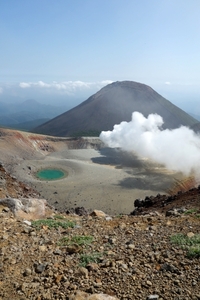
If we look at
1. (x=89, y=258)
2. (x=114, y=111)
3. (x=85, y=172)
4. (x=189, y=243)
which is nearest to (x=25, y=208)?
(x=89, y=258)

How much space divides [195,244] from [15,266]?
4135 mm

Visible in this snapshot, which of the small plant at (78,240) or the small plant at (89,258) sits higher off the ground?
the small plant at (89,258)

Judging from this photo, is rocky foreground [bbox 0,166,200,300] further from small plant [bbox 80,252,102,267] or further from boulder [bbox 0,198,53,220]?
boulder [bbox 0,198,53,220]

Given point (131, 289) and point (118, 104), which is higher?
point (118, 104)

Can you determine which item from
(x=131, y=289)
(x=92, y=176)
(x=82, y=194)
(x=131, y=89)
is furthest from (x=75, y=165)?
(x=131, y=89)

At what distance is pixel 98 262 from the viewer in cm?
573

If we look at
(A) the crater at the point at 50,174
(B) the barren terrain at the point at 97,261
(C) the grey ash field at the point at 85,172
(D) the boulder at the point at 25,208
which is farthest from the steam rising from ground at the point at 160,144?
(B) the barren terrain at the point at 97,261

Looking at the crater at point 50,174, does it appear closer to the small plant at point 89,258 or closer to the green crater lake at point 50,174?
the green crater lake at point 50,174

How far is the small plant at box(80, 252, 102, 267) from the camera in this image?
18.9 feet

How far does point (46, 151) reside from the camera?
6116cm

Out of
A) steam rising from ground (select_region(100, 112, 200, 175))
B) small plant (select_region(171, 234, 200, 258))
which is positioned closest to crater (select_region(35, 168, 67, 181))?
steam rising from ground (select_region(100, 112, 200, 175))

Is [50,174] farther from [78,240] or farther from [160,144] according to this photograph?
[78,240]

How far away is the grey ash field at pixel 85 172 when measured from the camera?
1356 inches

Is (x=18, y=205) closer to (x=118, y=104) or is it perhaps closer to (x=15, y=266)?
(x=15, y=266)
